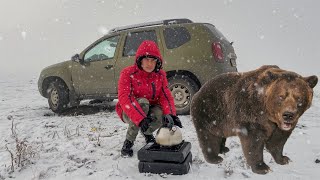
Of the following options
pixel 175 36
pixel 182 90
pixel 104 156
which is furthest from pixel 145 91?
pixel 175 36

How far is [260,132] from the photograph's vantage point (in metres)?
2.55

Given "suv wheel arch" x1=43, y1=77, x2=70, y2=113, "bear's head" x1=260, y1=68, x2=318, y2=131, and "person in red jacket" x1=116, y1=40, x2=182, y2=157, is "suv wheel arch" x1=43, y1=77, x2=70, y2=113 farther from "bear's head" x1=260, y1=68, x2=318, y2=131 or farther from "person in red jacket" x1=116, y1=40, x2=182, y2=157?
"bear's head" x1=260, y1=68, x2=318, y2=131

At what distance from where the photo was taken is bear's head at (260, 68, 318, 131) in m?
1.95

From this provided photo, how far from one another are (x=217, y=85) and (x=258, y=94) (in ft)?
1.66

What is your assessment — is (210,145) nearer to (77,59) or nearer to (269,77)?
(269,77)

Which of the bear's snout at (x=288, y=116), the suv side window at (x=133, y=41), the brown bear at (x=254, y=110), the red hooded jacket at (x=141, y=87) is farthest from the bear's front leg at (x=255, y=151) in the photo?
the suv side window at (x=133, y=41)

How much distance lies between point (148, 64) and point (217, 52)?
347 cm

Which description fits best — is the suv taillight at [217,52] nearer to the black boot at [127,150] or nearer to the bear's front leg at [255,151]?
the black boot at [127,150]

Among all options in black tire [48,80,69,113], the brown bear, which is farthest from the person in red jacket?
black tire [48,80,69,113]

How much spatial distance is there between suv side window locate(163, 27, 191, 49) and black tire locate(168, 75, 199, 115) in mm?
691

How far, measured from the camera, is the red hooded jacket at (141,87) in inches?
133

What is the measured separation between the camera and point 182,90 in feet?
23.0

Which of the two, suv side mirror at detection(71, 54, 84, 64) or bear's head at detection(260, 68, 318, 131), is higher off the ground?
bear's head at detection(260, 68, 318, 131)

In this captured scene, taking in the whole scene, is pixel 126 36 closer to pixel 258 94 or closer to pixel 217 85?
pixel 217 85
